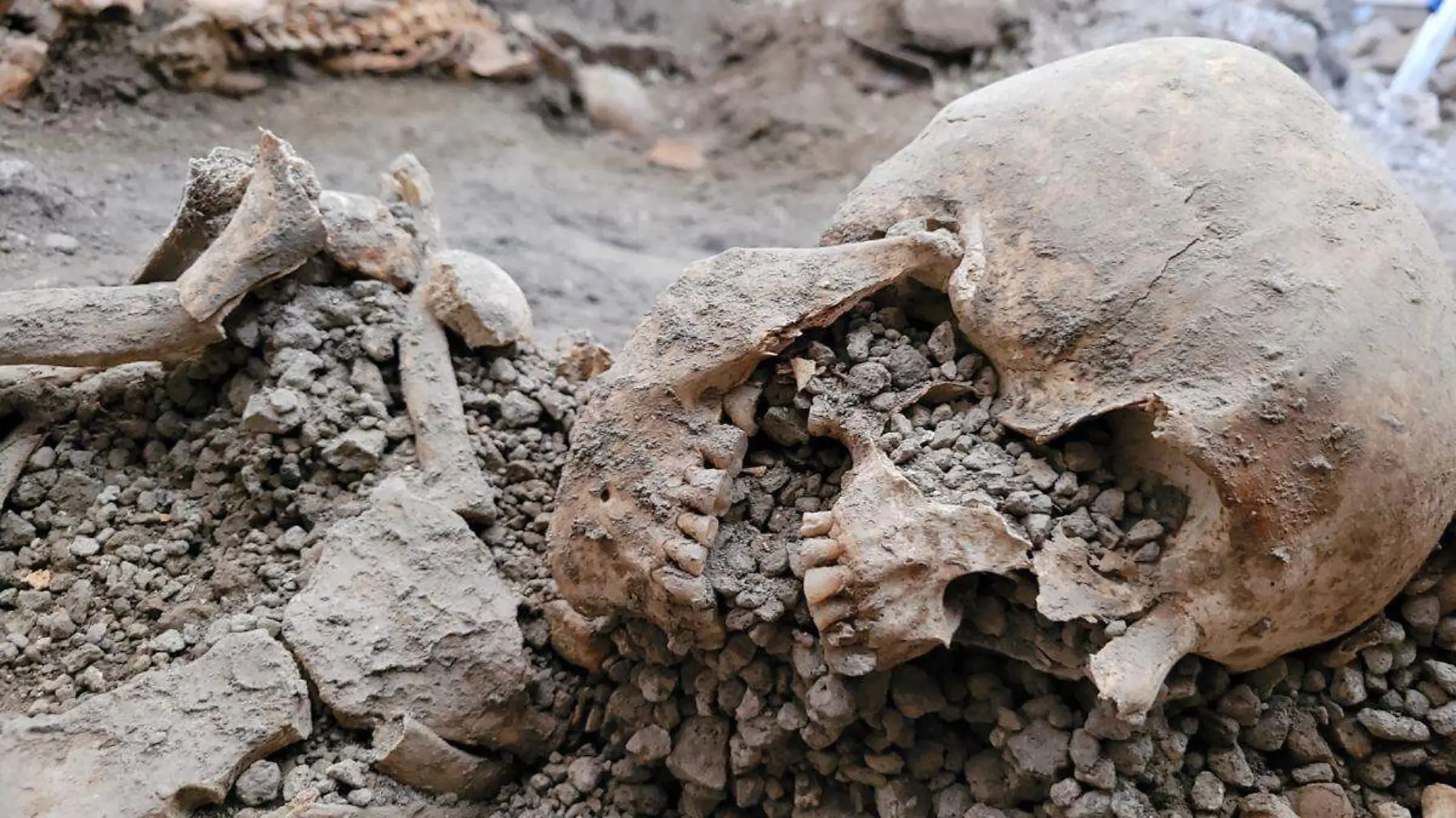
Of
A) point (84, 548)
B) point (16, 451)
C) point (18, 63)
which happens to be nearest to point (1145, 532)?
point (84, 548)

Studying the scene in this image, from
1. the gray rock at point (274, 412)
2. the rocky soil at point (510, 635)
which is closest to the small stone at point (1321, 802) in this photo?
the rocky soil at point (510, 635)

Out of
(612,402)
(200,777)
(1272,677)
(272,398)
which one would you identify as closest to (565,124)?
(272,398)

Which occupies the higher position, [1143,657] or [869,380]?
[869,380]

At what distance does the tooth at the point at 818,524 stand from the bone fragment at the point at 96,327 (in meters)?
1.08

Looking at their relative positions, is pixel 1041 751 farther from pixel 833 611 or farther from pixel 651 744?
pixel 651 744

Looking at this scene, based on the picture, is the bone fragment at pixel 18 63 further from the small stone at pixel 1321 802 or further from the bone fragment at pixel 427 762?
the small stone at pixel 1321 802

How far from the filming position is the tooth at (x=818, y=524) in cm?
149

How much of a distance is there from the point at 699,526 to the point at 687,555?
0.04 meters

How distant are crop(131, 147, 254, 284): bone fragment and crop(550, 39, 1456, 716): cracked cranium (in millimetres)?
853

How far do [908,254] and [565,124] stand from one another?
2.84 meters

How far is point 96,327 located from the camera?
188cm

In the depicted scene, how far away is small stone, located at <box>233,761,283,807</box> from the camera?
1620mm

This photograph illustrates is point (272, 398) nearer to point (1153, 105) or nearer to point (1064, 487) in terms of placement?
point (1064, 487)

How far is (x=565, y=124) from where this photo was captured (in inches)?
164
